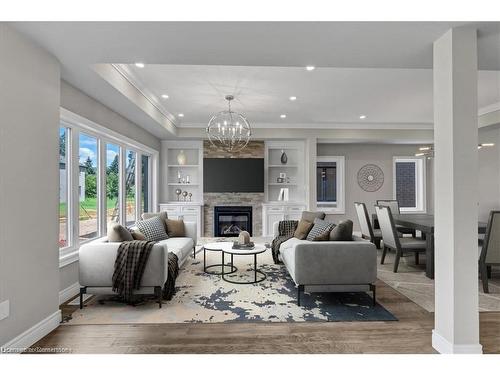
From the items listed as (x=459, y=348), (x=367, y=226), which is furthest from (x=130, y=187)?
(x=459, y=348)

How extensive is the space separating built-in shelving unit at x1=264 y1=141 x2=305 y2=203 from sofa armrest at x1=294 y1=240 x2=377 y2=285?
4.14 meters

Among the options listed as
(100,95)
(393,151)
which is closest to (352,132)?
(393,151)

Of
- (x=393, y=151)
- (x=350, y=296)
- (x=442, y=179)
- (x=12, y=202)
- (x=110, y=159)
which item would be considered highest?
(x=393, y=151)

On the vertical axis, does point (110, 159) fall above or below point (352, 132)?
below

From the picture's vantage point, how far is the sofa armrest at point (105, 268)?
272 centimetres

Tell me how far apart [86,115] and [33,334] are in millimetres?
2510

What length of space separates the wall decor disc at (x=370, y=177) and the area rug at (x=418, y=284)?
2.95 m

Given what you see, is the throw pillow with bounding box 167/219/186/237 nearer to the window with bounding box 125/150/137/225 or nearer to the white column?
the window with bounding box 125/150/137/225

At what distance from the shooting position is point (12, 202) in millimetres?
1983

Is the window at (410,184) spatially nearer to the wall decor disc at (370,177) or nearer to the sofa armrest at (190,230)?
the wall decor disc at (370,177)

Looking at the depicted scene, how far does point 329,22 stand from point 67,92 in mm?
2900

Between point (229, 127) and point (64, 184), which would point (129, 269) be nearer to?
point (64, 184)

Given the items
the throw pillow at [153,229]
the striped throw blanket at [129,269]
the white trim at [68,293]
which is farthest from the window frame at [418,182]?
the white trim at [68,293]
